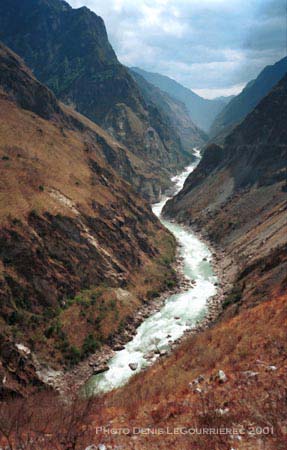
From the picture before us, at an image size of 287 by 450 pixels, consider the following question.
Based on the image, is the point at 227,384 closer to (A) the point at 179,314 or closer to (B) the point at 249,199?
(A) the point at 179,314

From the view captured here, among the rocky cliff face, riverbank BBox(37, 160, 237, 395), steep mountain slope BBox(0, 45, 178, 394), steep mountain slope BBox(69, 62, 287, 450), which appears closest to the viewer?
steep mountain slope BBox(69, 62, 287, 450)

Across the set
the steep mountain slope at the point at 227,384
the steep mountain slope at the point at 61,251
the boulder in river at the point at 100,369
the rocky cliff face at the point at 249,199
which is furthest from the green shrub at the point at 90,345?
the rocky cliff face at the point at 249,199

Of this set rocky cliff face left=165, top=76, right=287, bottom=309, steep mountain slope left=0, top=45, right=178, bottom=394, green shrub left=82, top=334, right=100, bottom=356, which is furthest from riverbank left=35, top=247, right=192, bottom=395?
rocky cliff face left=165, top=76, right=287, bottom=309

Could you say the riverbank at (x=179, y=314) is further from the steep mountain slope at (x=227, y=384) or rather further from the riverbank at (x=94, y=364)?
the steep mountain slope at (x=227, y=384)

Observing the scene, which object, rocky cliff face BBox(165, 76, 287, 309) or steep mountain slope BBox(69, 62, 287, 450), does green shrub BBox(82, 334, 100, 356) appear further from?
rocky cliff face BBox(165, 76, 287, 309)

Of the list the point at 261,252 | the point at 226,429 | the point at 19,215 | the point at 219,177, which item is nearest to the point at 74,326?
the point at 19,215
